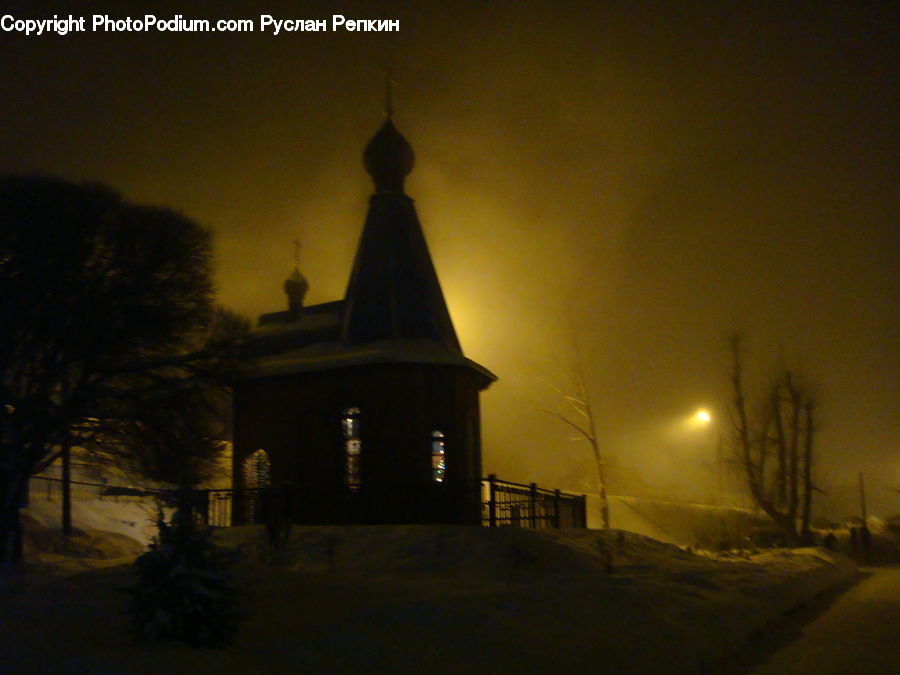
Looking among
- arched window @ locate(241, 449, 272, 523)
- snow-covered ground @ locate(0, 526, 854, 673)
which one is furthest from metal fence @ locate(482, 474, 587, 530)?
arched window @ locate(241, 449, 272, 523)

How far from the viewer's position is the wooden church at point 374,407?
21.5 m

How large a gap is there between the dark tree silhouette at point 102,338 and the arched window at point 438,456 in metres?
5.83

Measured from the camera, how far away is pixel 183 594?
819 cm

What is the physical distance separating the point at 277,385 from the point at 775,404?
21.3m

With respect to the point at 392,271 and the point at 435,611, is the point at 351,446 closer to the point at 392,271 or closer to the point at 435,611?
the point at 392,271

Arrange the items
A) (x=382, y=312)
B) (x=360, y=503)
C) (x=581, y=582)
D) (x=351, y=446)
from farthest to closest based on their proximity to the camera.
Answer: (x=382, y=312) < (x=351, y=446) < (x=360, y=503) < (x=581, y=582)

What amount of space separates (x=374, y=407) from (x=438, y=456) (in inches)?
77.0

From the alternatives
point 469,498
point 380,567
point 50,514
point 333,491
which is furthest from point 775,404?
point 50,514

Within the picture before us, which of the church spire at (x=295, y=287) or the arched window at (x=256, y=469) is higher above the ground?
the church spire at (x=295, y=287)

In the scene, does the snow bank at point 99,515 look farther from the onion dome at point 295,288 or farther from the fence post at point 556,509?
the fence post at point 556,509

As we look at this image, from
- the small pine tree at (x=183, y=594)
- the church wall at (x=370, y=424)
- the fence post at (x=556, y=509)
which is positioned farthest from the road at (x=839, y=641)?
the church wall at (x=370, y=424)

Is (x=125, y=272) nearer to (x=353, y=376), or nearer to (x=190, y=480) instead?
(x=190, y=480)

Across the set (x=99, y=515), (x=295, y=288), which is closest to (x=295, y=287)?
(x=295, y=288)

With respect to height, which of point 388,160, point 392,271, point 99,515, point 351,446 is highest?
point 388,160
